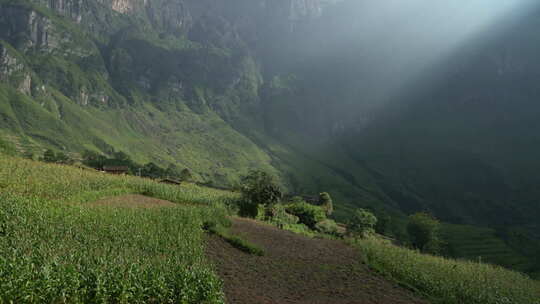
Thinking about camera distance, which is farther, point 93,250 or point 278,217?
point 278,217

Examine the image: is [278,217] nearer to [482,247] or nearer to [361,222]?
[361,222]

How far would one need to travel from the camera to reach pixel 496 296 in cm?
2184

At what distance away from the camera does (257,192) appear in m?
42.1

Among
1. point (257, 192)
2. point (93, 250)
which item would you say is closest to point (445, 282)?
point (93, 250)

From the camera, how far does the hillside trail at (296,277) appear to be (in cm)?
1586

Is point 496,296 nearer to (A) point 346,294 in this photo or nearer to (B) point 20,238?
(A) point 346,294

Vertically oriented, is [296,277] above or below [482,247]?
above

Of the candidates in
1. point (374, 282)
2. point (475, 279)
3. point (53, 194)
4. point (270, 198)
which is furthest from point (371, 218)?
point (53, 194)

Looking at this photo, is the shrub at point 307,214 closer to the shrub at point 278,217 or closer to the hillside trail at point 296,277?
the shrub at point 278,217

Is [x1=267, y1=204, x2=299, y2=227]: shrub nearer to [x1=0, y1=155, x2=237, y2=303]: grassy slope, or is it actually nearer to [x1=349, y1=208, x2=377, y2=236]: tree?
[x1=0, y1=155, x2=237, y2=303]: grassy slope

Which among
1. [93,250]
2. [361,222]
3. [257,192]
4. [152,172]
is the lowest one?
[93,250]

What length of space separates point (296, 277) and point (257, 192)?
2325 cm

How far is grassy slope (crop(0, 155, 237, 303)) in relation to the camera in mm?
11469

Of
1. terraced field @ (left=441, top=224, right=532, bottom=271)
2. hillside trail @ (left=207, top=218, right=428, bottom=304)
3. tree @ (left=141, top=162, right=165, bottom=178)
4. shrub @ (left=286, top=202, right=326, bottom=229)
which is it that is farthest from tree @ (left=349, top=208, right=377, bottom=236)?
tree @ (left=141, top=162, right=165, bottom=178)
